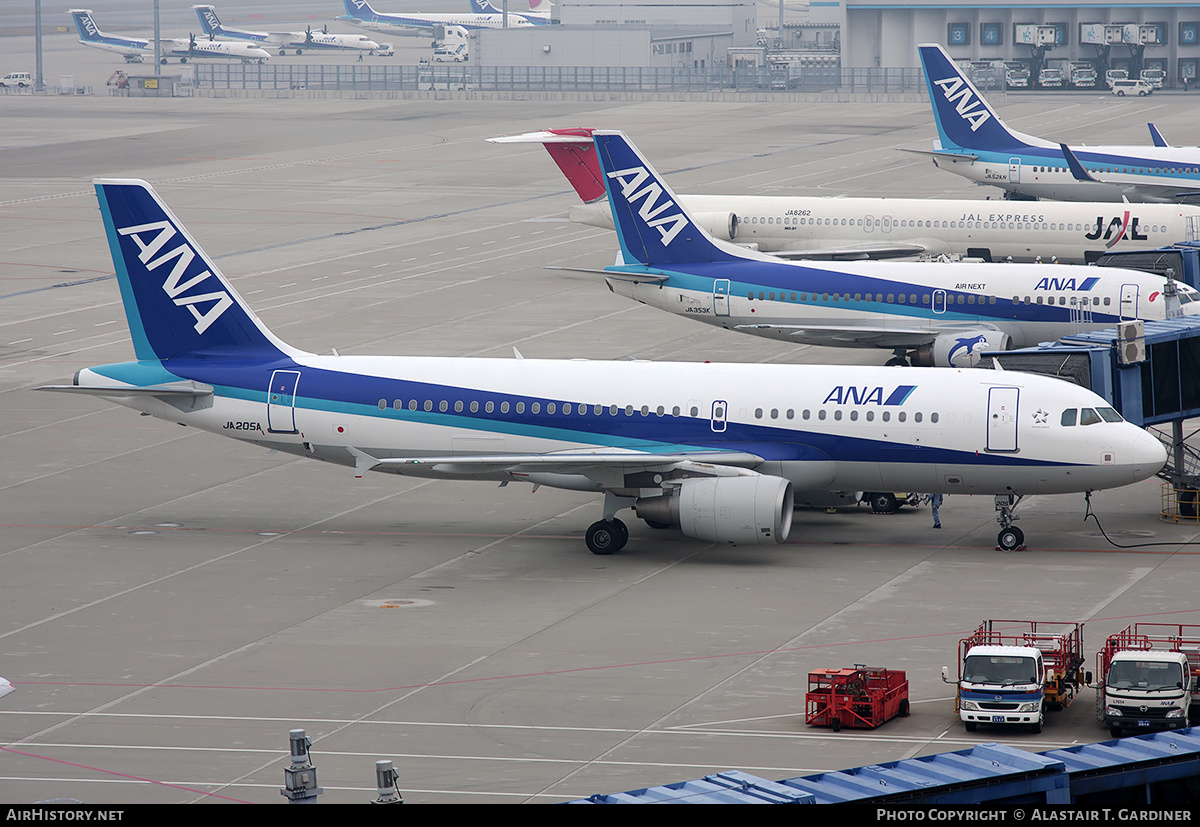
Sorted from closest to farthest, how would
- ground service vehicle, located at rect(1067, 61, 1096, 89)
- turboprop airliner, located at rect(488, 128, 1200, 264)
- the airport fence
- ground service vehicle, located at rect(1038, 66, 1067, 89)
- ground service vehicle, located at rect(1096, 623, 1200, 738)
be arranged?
ground service vehicle, located at rect(1096, 623, 1200, 738) → turboprop airliner, located at rect(488, 128, 1200, 264) → ground service vehicle, located at rect(1067, 61, 1096, 89) → ground service vehicle, located at rect(1038, 66, 1067, 89) → the airport fence

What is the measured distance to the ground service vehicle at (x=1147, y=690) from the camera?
26562 mm

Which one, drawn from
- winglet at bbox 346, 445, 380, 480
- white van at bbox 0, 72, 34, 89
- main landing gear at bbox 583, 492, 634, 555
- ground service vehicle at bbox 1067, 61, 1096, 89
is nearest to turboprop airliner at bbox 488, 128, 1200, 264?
main landing gear at bbox 583, 492, 634, 555

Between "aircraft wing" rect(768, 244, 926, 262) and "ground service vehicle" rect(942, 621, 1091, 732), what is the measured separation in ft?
146

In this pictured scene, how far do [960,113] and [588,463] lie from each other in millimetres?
61040

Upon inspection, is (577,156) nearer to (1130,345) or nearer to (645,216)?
(645,216)

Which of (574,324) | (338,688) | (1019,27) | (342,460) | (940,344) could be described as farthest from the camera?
(1019,27)

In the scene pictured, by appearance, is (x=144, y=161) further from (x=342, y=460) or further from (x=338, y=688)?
(x=338, y=688)

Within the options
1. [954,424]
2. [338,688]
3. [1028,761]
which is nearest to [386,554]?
[338,688]

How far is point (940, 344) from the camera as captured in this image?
5594cm

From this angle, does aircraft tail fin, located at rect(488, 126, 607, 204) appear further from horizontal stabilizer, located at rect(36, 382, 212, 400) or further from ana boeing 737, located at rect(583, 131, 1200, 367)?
horizontal stabilizer, located at rect(36, 382, 212, 400)

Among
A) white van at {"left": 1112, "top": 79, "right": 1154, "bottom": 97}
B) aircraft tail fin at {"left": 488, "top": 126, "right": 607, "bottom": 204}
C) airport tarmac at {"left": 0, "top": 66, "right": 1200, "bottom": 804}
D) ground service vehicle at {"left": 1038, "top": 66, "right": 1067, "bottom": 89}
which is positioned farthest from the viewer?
ground service vehicle at {"left": 1038, "top": 66, "right": 1067, "bottom": 89}

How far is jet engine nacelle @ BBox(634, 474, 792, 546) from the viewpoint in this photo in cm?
3712

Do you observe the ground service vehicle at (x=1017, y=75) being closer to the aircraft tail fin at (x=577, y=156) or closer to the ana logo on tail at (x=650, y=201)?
Answer: the aircraft tail fin at (x=577, y=156)

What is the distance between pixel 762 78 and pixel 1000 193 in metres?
91.3
